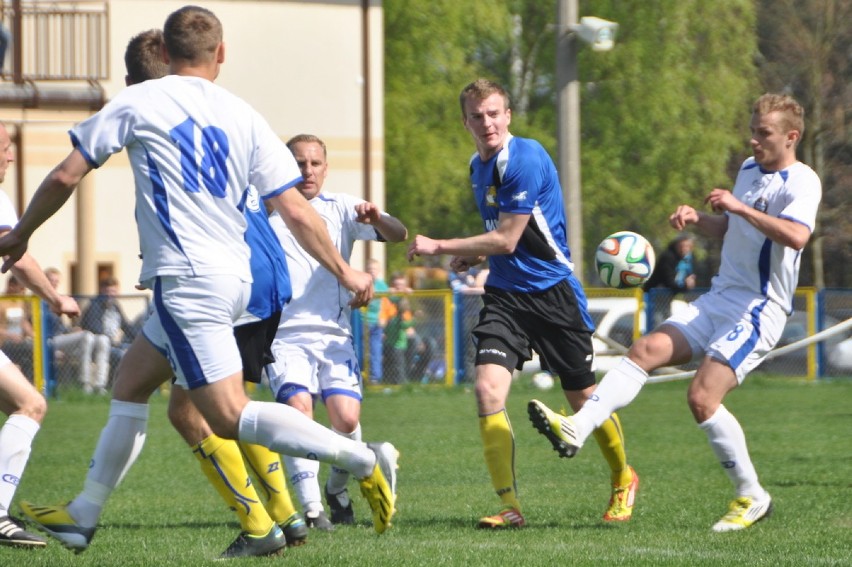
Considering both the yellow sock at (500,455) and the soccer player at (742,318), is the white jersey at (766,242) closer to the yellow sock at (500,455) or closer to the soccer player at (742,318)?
the soccer player at (742,318)

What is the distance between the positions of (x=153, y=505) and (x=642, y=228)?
3212 centimetres

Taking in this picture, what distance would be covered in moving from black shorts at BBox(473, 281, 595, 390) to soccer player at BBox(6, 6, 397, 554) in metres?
1.89

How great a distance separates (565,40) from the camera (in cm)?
1855

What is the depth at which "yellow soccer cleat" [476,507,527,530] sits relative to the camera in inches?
270

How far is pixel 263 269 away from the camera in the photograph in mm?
5629

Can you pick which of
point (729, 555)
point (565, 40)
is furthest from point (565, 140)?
point (729, 555)

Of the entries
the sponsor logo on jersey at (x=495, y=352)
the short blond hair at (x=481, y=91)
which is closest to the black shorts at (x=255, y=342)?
the sponsor logo on jersey at (x=495, y=352)

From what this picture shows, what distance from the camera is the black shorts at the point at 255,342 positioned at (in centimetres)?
591

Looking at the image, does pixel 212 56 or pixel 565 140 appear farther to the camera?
pixel 565 140

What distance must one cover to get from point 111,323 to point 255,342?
496 inches

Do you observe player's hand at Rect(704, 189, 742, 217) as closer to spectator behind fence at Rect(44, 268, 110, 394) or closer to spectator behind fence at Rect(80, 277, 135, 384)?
spectator behind fence at Rect(80, 277, 135, 384)

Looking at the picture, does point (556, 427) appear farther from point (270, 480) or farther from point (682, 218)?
point (270, 480)

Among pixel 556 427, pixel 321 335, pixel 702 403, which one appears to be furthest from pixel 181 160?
pixel 702 403

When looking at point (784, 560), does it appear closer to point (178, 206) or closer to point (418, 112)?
point (178, 206)
